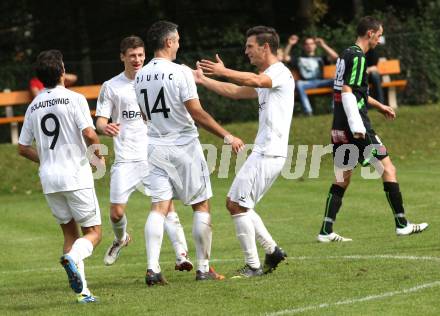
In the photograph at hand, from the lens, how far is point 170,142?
1116cm

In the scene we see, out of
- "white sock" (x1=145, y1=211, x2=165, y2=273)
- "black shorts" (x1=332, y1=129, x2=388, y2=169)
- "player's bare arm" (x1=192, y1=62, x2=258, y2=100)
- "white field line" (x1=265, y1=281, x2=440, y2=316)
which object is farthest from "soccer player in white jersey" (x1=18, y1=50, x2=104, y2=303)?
"black shorts" (x1=332, y1=129, x2=388, y2=169)

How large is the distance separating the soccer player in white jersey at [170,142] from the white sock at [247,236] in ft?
0.94

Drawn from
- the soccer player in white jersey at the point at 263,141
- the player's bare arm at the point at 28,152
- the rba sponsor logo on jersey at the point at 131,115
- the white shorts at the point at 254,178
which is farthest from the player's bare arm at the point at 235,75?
the rba sponsor logo on jersey at the point at 131,115

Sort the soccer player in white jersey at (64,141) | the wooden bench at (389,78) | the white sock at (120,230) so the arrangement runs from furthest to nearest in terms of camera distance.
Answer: the wooden bench at (389,78) → the white sock at (120,230) → the soccer player in white jersey at (64,141)

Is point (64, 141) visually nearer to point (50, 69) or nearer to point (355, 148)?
point (50, 69)

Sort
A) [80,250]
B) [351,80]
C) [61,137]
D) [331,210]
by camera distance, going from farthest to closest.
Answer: [331,210] < [351,80] < [61,137] < [80,250]

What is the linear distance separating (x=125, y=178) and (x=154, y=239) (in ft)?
8.59

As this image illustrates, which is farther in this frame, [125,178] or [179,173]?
[125,178]

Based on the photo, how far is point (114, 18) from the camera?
36.8 m

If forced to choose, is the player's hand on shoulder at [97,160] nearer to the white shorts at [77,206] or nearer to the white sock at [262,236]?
the white shorts at [77,206]

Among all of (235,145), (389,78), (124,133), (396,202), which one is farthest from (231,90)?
(389,78)

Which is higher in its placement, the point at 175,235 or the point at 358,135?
the point at 358,135

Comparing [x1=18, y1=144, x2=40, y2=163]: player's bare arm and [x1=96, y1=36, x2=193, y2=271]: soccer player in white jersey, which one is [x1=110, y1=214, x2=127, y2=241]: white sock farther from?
[x1=18, y1=144, x2=40, y2=163]: player's bare arm

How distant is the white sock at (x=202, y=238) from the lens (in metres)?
11.3
